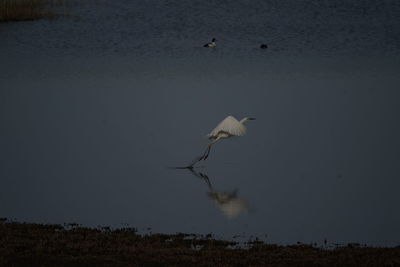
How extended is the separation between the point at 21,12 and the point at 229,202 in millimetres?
26451

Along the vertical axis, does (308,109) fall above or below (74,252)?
above

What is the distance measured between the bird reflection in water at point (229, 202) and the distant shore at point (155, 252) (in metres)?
1.48

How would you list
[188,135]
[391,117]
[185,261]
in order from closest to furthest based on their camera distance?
[185,261]
[188,135]
[391,117]

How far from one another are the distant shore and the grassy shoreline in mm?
27457

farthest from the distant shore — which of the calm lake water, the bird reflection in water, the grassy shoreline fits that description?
the grassy shoreline

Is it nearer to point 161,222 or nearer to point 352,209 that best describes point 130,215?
point 161,222

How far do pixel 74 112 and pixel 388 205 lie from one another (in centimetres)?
957

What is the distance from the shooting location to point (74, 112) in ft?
64.0

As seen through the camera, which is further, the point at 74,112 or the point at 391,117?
the point at 74,112

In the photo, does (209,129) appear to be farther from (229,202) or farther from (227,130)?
(229,202)

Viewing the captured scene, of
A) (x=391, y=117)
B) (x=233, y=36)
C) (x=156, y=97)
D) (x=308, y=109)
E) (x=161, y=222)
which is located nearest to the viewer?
(x=161, y=222)

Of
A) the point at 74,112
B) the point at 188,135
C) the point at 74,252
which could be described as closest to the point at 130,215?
the point at 74,252

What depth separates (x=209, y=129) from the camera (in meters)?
16.6

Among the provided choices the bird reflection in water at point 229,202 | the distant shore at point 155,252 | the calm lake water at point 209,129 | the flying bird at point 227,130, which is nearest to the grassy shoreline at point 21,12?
the calm lake water at point 209,129
